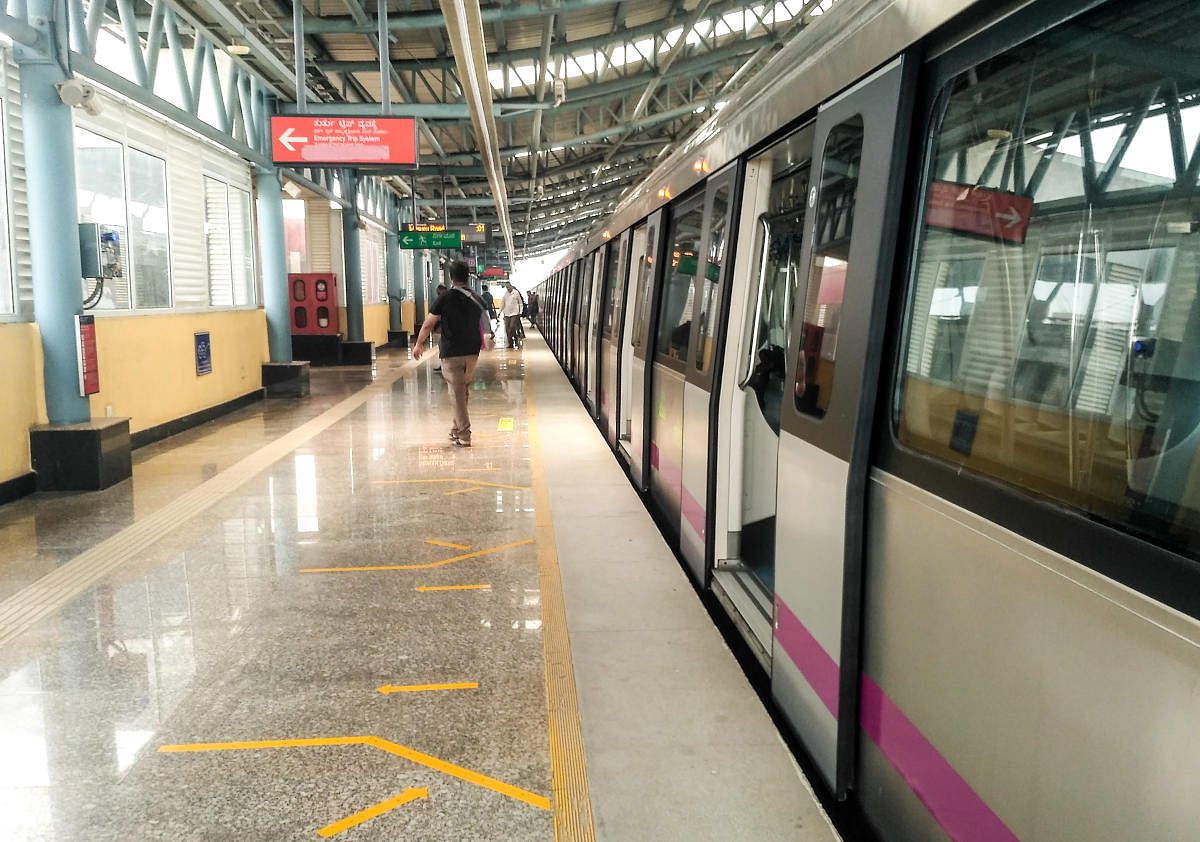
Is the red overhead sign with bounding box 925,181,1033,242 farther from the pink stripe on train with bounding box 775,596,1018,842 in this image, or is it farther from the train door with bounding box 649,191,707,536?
the train door with bounding box 649,191,707,536

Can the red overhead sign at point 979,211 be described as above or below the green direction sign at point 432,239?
below

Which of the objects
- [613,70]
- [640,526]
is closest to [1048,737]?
[640,526]

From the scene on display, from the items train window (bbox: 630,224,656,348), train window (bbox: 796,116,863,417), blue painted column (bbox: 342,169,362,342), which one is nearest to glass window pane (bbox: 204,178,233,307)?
blue painted column (bbox: 342,169,362,342)

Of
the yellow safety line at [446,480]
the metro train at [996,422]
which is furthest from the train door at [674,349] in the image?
the metro train at [996,422]

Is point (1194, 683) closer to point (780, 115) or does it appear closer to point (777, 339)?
point (780, 115)

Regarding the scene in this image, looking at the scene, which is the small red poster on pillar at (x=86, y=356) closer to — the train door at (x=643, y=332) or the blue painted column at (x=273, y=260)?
the train door at (x=643, y=332)

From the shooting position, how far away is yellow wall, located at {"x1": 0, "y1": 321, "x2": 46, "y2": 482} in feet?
21.9

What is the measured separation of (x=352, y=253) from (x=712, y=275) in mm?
15070

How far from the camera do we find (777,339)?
15.2 feet

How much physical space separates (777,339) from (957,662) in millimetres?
2837

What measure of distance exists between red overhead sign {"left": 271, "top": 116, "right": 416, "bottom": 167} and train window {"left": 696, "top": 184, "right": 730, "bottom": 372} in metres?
6.56

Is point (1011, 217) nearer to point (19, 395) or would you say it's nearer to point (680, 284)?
point (680, 284)

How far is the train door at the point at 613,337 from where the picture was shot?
786 cm

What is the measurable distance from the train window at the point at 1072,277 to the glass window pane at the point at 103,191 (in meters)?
7.92
